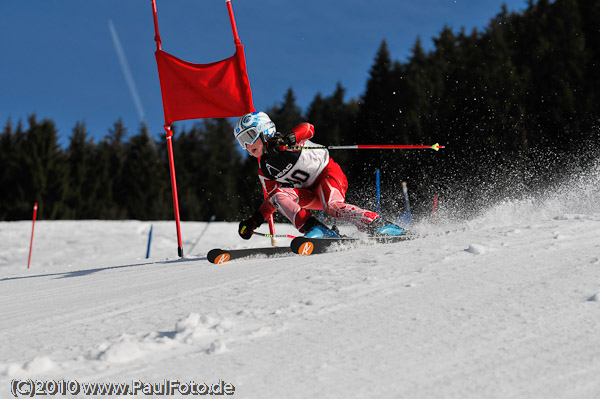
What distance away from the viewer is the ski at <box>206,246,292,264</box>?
432 centimetres

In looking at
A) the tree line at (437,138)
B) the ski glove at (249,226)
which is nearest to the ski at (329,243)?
the ski glove at (249,226)

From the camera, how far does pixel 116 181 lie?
30391 mm

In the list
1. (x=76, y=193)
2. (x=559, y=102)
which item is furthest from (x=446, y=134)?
(x=76, y=193)

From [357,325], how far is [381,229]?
2588mm

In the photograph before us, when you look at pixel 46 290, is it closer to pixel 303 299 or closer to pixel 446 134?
pixel 303 299

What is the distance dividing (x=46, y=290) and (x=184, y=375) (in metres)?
2.56

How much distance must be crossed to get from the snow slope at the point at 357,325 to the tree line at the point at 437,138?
10.3m

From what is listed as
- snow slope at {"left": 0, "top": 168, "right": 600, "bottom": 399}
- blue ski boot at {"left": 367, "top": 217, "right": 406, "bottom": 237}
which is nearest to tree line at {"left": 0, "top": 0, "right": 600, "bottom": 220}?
blue ski boot at {"left": 367, "top": 217, "right": 406, "bottom": 237}

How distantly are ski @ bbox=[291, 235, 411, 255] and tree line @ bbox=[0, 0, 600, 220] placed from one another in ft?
29.1

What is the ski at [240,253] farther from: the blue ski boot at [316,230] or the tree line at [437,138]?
the tree line at [437,138]

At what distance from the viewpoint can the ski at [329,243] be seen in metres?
4.10

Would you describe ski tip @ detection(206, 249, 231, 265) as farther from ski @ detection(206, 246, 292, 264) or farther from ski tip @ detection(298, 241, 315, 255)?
ski tip @ detection(298, 241, 315, 255)

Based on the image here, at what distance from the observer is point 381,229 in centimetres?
461

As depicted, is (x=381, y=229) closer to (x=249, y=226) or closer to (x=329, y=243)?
(x=329, y=243)
